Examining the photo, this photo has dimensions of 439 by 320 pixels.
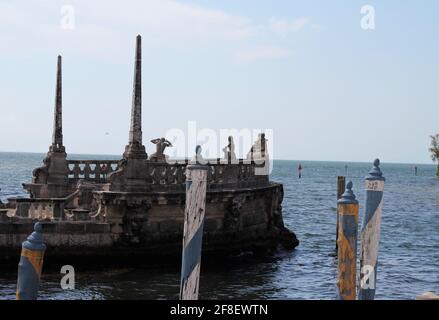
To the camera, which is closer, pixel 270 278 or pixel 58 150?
pixel 270 278

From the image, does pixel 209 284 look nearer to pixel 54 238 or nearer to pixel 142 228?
pixel 142 228

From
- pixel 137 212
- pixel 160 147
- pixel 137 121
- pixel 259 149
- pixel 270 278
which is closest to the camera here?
pixel 137 212

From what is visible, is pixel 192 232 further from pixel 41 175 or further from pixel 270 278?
pixel 41 175

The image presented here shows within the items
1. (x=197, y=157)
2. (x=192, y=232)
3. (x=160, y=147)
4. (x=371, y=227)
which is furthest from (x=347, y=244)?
(x=160, y=147)

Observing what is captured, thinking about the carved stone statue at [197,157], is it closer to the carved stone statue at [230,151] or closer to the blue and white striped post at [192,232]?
the blue and white striped post at [192,232]

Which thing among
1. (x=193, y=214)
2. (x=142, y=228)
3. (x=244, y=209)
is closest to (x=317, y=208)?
(x=244, y=209)

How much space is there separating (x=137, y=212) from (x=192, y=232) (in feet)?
40.7

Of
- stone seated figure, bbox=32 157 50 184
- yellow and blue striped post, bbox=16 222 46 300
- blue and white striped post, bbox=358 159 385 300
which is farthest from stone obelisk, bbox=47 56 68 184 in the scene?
blue and white striped post, bbox=358 159 385 300

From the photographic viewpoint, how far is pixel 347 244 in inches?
408

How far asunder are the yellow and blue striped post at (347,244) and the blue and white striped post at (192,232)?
206 cm

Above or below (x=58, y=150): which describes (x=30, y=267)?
below

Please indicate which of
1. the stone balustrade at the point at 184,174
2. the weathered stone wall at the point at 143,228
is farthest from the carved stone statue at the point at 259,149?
the weathered stone wall at the point at 143,228

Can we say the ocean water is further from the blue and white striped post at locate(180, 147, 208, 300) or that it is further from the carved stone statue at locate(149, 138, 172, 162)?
the blue and white striped post at locate(180, 147, 208, 300)

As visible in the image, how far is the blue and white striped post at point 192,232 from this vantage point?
10.4 meters
